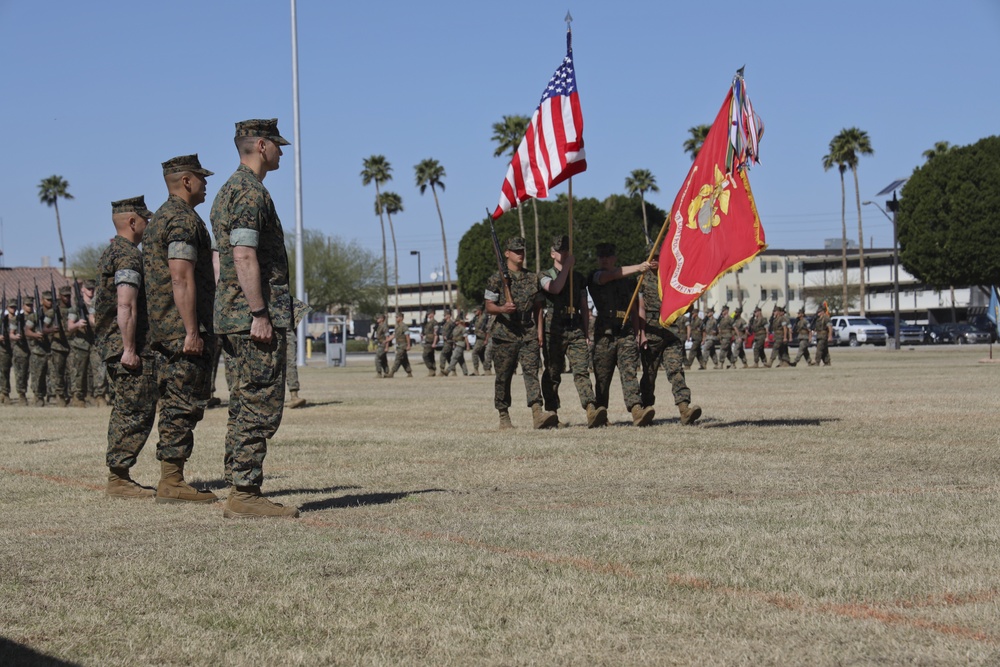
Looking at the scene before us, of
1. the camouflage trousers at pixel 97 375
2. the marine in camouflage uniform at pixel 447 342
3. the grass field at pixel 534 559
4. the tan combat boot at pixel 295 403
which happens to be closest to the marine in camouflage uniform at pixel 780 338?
the marine in camouflage uniform at pixel 447 342

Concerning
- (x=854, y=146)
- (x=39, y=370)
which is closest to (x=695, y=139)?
(x=854, y=146)

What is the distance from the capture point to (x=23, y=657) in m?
4.34

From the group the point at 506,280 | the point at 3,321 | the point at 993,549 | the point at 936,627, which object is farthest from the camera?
the point at 3,321

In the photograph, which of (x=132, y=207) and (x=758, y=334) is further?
(x=758, y=334)

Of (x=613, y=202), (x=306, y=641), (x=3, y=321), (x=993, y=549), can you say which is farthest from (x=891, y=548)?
(x=613, y=202)

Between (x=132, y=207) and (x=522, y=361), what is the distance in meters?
5.19

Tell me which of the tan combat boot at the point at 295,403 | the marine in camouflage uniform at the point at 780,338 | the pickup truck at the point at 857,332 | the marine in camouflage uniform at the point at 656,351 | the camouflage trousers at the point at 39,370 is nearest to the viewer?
the marine in camouflage uniform at the point at 656,351

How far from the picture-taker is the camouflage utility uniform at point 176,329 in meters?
8.50

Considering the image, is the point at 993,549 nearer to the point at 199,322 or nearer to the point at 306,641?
the point at 306,641

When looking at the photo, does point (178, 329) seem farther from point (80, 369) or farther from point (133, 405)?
point (80, 369)

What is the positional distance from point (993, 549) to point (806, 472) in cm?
342

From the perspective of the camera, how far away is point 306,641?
15.0 feet

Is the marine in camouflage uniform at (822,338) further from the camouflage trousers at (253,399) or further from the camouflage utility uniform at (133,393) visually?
the camouflage trousers at (253,399)

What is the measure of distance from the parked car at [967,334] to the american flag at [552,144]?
58.1m
